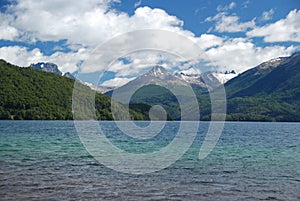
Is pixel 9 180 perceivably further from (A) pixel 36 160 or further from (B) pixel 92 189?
(A) pixel 36 160

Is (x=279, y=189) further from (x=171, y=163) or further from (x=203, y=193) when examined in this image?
(x=171, y=163)

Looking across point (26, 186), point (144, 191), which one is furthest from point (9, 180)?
point (144, 191)

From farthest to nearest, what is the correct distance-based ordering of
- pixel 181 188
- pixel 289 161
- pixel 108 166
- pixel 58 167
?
pixel 289 161, pixel 108 166, pixel 58 167, pixel 181 188

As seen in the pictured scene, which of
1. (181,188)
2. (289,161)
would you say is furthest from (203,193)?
(289,161)

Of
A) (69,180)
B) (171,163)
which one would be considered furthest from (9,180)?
(171,163)

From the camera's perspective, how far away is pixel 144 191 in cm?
2202

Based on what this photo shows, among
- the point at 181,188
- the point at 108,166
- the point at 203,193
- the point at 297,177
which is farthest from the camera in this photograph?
the point at 108,166

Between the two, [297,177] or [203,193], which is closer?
[203,193]

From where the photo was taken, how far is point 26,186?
878 inches

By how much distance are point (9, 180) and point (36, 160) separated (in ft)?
36.2

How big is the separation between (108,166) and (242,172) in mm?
11539

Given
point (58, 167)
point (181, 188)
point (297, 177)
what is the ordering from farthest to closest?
1. point (58, 167)
2. point (297, 177)
3. point (181, 188)

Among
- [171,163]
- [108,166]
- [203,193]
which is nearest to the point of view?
[203,193]

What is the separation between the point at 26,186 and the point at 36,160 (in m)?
12.8
